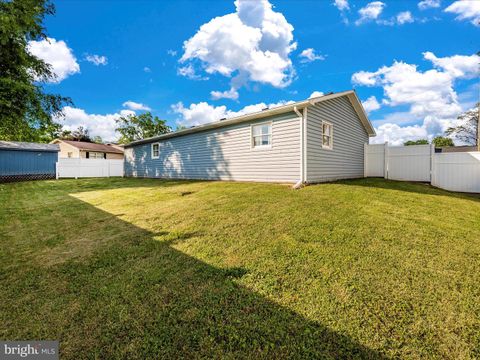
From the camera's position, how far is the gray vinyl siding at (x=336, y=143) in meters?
8.64

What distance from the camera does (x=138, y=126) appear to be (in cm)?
3978

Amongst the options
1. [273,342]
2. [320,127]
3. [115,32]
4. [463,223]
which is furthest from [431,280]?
[115,32]

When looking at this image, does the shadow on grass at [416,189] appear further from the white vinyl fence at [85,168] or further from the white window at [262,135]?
the white vinyl fence at [85,168]

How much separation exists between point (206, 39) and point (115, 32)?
5.40 metres

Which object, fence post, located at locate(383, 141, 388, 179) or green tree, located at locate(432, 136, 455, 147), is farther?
green tree, located at locate(432, 136, 455, 147)

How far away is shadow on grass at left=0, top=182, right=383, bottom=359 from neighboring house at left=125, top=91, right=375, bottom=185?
6250 millimetres

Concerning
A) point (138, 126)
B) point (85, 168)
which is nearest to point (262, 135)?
point (85, 168)

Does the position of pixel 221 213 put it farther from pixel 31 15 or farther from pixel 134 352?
pixel 31 15

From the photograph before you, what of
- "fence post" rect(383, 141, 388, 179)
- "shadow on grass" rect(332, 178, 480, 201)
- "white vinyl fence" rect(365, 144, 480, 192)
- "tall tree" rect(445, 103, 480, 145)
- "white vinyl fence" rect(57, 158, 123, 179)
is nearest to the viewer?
"shadow on grass" rect(332, 178, 480, 201)

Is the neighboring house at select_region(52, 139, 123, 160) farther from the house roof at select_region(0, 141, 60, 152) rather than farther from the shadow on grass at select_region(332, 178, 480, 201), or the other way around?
the shadow on grass at select_region(332, 178, 480, 201)

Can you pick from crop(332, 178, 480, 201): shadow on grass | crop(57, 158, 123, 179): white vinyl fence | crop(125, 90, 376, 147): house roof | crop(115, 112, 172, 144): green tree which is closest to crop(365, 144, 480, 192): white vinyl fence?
crop(332, 178, 480, 201): shadow on grass

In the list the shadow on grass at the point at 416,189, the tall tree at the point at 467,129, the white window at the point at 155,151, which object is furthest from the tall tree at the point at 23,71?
the tall tree at the point at 467,129

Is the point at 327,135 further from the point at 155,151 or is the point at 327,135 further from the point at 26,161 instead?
the point at 26,161

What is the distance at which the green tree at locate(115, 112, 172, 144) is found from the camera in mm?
39062
